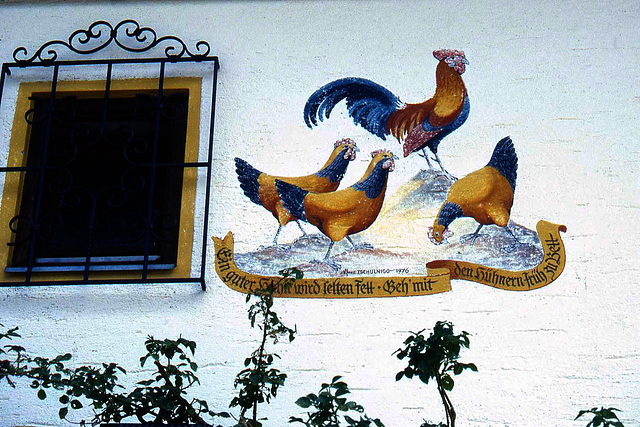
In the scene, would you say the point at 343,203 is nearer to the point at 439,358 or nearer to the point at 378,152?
the point at 378,152

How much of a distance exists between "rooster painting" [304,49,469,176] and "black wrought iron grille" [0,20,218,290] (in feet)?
1.68

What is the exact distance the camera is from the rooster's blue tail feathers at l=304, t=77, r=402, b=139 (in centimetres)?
421

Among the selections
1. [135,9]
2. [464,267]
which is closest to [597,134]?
[464,267]

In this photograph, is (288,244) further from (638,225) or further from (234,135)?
(638,225)

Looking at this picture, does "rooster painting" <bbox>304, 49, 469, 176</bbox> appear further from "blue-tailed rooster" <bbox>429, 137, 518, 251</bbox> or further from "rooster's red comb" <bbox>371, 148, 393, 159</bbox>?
"blue-tailed rooster" <bbox>429, 137, 518, 251</bbox>

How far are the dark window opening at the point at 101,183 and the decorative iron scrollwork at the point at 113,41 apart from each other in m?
0.20

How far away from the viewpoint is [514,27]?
4422mm

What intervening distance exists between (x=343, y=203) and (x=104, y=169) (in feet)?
3.56

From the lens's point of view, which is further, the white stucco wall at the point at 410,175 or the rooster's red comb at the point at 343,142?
the rooster's red comb at the point at 343,142

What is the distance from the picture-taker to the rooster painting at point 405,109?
4168 millimetres

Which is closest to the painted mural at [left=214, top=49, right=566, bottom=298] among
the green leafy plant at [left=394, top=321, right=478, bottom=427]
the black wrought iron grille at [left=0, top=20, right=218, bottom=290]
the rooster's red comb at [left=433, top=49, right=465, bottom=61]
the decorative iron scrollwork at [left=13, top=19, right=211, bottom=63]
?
the rooster's red comb at [left=433, top=49, right=465, bottom=61]

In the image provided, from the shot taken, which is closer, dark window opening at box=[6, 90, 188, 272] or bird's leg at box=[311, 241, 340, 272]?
bird's leg at box=[311, 241, 340, 272]

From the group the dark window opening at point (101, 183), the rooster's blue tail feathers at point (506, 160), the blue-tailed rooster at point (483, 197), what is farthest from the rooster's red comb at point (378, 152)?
the dark window opening at point (101, 183)

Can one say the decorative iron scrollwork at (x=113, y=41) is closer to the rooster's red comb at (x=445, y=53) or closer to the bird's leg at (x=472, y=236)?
the rooster's red comb at (x=445, y=53)
